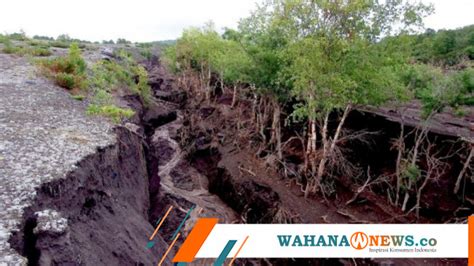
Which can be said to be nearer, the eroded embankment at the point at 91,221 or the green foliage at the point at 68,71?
the eroded embankment at the point at 91,221

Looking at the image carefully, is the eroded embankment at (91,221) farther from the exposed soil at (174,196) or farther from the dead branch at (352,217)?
the dead branch at (352,217)

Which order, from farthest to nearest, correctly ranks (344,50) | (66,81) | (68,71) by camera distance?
(68,71)
(66,81)
(344,50)

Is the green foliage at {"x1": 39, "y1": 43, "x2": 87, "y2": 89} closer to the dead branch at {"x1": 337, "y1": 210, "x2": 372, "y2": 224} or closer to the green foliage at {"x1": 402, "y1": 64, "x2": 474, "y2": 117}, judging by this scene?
the dead branch at {"x1": 337, "y1": 210, "x2": 372, "y2": 224}

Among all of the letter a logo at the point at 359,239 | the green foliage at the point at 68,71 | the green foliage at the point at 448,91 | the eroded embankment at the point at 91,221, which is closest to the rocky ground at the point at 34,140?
the eroded embankment at the point at 91,221

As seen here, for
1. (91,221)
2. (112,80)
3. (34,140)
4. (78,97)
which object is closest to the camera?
(91,221)

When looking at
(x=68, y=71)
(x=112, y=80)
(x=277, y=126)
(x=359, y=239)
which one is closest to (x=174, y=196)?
(x=277, y=126)

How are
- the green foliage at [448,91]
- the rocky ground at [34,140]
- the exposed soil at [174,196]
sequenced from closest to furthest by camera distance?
1. the rocky ground at [34,140]
2. the exposed soil at [174,196]
3. the green foliage at [448,91]

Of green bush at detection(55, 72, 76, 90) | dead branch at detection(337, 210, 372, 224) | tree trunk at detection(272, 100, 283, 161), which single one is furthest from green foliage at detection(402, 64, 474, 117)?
green bush at detection(55, 72, 76, 90)

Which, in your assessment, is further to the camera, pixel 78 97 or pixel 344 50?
pixel 78 97

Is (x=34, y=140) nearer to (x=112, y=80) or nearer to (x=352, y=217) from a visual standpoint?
(x=352, y=217)

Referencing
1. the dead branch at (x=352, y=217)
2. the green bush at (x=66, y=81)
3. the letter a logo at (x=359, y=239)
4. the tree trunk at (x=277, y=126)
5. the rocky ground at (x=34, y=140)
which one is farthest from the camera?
the tree trunk at (x=277, y=126)

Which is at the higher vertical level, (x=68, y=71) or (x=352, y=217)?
(x=68, y=71)

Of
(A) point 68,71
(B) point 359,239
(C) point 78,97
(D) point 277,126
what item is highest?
(A) point 68,71

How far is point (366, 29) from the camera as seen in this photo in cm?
1082
